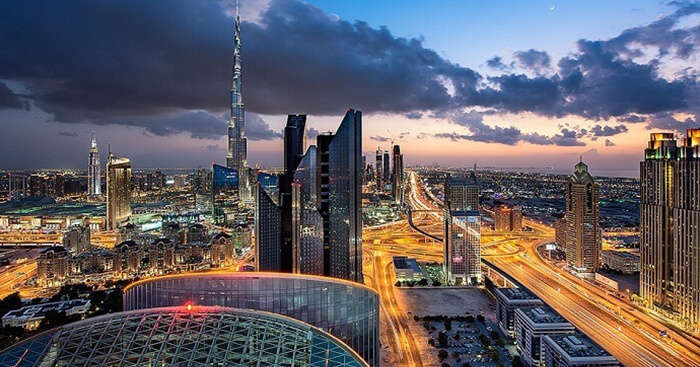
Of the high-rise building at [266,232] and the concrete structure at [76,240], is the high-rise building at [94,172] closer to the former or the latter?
the concrete structure at [76,240]

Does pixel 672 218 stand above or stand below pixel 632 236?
above

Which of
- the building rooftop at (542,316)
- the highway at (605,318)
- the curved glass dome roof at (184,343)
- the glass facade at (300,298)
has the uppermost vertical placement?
the curved glass dome roof at (184,343)

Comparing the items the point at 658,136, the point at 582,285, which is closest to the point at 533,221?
the point at 582,285

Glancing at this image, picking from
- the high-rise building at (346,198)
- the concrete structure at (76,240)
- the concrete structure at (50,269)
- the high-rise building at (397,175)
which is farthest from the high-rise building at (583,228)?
the concrete structure at (76,240)

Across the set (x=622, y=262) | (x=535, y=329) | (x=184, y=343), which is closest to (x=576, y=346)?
(x=535, y=329)

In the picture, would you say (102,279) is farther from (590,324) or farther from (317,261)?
(590,324)

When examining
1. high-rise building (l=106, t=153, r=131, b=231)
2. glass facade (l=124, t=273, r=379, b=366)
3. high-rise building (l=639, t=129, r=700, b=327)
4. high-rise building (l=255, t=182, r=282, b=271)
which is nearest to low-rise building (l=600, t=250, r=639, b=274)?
high-rise building (l=639, t=129, r=700, b=327)

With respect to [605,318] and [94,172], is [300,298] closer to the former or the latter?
[605,318]
